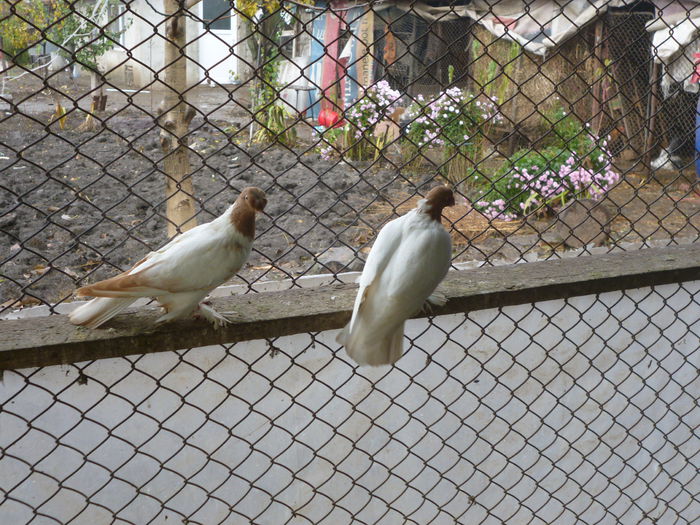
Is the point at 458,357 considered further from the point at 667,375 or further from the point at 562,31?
the point at 562,31

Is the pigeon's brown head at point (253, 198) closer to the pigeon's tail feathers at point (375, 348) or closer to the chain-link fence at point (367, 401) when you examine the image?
the chain-link fence at point (367, 401)

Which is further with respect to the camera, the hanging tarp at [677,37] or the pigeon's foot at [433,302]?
the hanging tarp at [677,37]

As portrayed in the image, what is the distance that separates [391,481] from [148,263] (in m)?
1.21

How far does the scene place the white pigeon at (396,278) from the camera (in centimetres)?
131

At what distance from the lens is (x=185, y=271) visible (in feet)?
4.06

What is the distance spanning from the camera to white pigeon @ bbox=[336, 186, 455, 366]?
1313mm

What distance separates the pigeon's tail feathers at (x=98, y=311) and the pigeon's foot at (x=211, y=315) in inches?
5.7

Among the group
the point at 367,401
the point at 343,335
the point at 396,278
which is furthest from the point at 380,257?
the point at 367,401

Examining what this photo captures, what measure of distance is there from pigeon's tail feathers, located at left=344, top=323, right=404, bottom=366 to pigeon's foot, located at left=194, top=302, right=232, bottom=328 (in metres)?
0.25

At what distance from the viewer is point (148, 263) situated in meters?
1.25

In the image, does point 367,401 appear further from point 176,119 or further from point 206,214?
point 206,214

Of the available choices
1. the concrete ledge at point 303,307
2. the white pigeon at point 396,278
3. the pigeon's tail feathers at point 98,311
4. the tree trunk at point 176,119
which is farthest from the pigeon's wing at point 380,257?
the tree trunk at point 176,119

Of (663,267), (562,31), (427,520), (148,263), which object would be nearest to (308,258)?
(427,520)

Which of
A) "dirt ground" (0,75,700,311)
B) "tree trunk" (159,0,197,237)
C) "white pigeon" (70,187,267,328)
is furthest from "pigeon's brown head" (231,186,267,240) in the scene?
"dirt ground" (0,75,700,311)
